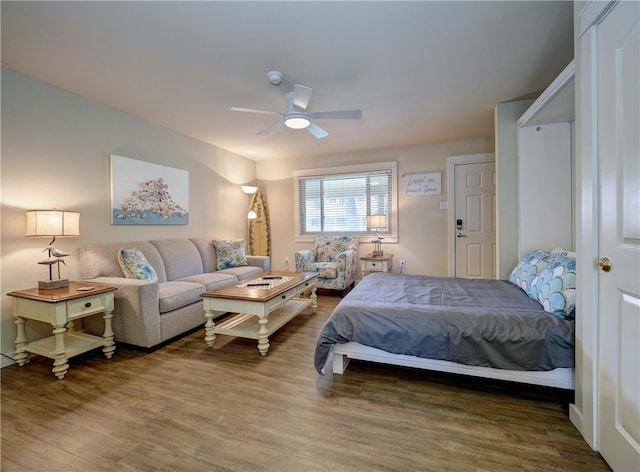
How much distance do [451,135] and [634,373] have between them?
365 cm

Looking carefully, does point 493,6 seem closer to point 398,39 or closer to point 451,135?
point 398,39

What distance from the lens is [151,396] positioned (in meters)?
1.79

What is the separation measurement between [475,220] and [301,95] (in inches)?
130

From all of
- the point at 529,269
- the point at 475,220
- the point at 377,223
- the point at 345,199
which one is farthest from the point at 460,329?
the point at 345,199

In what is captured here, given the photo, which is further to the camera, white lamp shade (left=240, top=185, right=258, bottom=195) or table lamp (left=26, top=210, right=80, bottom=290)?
white lamp shade (left=240, top=185, right=258, bottom=195)

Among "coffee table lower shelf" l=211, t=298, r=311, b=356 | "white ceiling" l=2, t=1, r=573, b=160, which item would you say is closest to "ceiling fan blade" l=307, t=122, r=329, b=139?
"white ceiling" l=2, t=1, r=573, b=160

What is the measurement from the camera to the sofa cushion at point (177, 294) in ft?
8.31

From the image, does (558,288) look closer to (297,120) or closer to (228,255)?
(297,120)

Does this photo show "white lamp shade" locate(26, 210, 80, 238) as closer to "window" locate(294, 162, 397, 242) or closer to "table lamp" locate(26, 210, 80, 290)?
"table lamp" locate(26, 210, 80, 290)

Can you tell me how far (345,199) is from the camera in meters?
4.95

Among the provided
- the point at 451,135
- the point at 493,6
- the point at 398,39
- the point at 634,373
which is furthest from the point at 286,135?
the point at 634,373

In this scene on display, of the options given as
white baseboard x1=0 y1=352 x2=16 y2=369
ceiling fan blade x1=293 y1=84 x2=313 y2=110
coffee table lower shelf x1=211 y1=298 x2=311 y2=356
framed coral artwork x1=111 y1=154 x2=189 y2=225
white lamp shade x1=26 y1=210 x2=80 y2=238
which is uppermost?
ceiling fan blade x1=293 y1=84 x2=313 y2=110

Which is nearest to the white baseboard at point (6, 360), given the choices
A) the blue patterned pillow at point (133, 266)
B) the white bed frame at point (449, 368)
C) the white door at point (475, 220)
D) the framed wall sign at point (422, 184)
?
the blue patterned pillow at point (133, 266)

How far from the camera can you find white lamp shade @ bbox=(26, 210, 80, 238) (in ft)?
6.99
